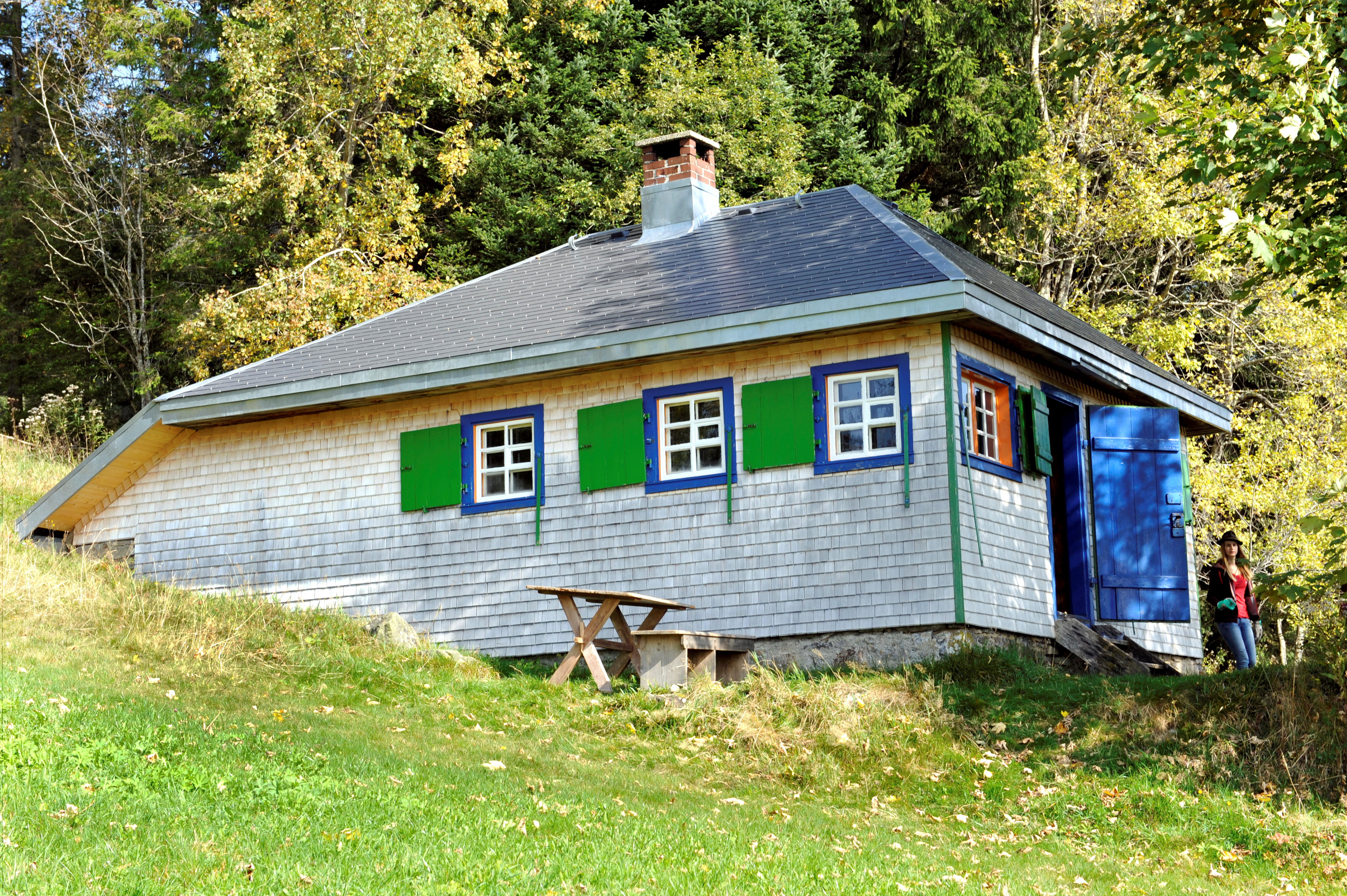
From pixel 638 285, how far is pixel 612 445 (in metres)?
2.15

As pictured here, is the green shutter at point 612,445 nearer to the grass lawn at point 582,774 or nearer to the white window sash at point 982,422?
the grass lawn at point 582,774

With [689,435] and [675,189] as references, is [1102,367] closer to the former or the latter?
[689,435]

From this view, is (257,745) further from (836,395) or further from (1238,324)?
(1238,324)

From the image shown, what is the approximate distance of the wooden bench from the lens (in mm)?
12000

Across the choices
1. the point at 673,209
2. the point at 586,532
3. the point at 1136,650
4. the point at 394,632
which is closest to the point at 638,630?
the point at 586,532

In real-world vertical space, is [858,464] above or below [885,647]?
above

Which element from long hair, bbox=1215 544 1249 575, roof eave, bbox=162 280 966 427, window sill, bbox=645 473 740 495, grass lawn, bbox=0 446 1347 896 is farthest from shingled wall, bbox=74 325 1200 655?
long hair, bbox=1215 544 1249 575

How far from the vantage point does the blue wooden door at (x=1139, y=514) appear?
15.4 m

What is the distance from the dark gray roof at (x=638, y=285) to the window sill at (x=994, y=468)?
1.79m

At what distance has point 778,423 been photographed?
13.9 meters

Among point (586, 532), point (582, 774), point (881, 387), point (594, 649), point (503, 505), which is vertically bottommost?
point (582, 774)

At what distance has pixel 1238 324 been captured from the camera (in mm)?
24516

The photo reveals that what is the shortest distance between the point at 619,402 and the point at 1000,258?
14443mm

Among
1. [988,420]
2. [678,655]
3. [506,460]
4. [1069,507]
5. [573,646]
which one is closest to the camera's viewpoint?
[678,655]
